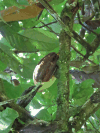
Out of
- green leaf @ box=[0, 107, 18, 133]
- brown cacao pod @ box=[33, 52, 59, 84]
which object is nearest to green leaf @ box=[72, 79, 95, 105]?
brown cacao pod @ box=[33, 52, 59, 84]

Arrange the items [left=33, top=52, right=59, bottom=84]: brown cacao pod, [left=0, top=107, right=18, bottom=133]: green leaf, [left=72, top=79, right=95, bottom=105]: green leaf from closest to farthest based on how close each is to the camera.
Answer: [left=0, top=107, right=18, bottom=133]: green leaf
[left=33, top=52, right=59, bottom=84]: brown cacao pod
[left=72, top=79, right=95, bottom=105]: green leaf

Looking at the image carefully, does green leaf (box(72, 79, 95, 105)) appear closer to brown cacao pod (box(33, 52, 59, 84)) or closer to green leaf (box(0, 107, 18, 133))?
brown cacao pod (box(33, 52, 59, 84))

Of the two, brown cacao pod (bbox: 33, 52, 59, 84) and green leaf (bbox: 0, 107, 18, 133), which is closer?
green leaf (bbox: 0, 107, 18, 133)

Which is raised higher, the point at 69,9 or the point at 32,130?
the point at 69,9

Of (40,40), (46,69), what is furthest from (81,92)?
(40,40)

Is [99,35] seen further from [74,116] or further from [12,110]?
[12,110]

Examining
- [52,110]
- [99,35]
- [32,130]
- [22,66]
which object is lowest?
[32,130]

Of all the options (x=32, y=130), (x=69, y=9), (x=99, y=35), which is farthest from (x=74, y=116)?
(x=99, y=35)

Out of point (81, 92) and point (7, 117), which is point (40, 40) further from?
point (7, 117)
